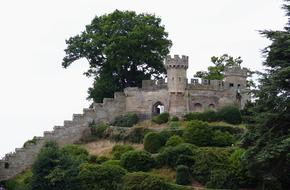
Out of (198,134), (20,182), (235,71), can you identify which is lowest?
(20,182)

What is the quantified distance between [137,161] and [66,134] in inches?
474

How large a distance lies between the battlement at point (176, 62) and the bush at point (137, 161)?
41.0 ft

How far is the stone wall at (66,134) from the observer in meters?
59.8

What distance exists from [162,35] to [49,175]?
2190cm

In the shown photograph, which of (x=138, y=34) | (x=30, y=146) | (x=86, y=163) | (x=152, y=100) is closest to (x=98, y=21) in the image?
(x=138, y=34)

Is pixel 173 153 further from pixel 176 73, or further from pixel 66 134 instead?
pixel 66 134

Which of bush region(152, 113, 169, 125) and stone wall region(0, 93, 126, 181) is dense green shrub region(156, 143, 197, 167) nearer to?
bush region(152, 113, 169, 125)

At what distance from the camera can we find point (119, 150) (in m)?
57.0

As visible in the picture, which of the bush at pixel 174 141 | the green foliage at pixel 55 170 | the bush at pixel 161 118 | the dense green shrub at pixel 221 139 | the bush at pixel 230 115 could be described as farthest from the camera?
the bush at pixel 161 118

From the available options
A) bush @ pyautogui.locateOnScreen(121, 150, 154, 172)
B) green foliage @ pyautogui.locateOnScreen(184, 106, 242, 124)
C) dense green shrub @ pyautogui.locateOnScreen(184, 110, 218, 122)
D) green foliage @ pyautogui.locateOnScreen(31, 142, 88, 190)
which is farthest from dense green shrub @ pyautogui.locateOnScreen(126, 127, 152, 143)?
green foliage @ pyautogui.locateOnScreen(31, 142, 88, 190)

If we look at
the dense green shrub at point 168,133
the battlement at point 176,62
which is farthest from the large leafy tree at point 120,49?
the dense green shrub at point 168,133

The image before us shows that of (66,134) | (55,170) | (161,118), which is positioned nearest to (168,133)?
(161,118)

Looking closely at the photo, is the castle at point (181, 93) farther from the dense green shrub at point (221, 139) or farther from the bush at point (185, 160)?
the bush at point (185, 160)

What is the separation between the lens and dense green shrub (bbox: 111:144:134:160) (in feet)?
184
